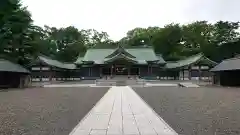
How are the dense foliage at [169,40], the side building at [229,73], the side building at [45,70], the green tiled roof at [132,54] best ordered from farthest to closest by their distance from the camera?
the dense foliage at [169,40] < the green tiled roof at [132,54] < the side building at [45,70] < the side building at [229,73]

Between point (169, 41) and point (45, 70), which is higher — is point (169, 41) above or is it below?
above

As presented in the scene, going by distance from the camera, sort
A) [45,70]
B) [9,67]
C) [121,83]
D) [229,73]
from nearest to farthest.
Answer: [9,67] → [229,73] → [121,83] → [45,70]

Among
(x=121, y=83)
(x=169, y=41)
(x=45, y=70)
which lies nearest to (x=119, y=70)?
(x=121, y=83)

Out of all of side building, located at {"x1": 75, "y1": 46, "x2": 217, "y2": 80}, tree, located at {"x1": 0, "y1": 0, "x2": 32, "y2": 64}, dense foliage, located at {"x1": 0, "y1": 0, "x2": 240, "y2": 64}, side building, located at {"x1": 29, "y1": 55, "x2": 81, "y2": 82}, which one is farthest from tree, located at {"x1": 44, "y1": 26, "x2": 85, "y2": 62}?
tree, located at {"x1": 0, "y1": 0, "x2": 32, "y2": 64}

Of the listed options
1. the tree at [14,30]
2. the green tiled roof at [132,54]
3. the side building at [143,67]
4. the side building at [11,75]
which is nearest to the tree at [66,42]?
the green tiled roof at [132,54]

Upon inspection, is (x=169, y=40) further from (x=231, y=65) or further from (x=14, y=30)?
(x=14, y=30)

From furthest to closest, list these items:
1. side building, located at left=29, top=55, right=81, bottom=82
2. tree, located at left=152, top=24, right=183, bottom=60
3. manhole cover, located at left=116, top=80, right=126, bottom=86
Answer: tree, located at left=152, top=24, right=183, bottom=60 → side building, located at left=29, top=55, right=81, bottom=82 → manhole cover, located at left=116, top=80, right=126, bottom=86

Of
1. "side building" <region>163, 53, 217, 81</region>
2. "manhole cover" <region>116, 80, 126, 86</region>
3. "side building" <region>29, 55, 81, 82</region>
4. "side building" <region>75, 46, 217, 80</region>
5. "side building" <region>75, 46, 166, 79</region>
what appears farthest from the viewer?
"side building" <region>163, 53, 217, 81</region>

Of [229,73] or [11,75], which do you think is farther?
[229,73]

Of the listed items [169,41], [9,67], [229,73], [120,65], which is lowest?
[229,73]

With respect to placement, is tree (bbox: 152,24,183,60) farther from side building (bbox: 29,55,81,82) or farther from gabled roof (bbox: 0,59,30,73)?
gabled roof (bbox: 0,59,30,73)

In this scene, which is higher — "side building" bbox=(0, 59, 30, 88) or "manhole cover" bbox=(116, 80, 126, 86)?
"side building" bbox=(0, 59, 30, 88)

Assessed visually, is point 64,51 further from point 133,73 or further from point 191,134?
point 191,134

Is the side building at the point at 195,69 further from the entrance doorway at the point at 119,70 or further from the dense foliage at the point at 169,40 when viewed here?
the dense foliage at the point at 169,40
